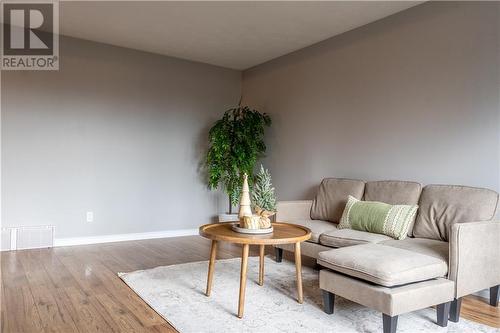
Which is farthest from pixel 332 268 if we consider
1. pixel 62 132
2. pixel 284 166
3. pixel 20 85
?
pixel 20 85

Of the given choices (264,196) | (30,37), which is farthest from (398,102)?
(30,37)

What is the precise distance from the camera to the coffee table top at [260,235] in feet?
7.93

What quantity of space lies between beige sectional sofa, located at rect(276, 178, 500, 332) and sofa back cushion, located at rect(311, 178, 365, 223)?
0.39m

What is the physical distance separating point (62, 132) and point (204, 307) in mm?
3064

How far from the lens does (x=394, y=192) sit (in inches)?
132

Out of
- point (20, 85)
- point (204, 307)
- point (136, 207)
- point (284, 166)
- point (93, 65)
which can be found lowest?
point (204, 307)

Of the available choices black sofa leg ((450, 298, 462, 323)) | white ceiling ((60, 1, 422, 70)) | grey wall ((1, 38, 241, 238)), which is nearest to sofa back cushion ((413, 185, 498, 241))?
black sofa leg ((450, 298, 462, 323))

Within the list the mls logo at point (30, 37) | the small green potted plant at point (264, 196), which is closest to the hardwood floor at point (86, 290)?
the small green potted plant at point (264, 196)

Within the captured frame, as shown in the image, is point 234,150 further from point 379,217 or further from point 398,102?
point 379,217

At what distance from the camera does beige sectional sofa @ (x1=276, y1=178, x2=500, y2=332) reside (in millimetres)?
2156

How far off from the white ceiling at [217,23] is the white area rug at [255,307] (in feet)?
8.30

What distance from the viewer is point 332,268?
247 centimetres

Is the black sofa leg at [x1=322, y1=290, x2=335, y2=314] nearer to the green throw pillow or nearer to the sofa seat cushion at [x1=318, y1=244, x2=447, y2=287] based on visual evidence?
the sofa seat cushion at [x1=318, y1=244, x2=447, y2=287]

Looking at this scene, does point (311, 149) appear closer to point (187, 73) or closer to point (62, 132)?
point (187, 73)
